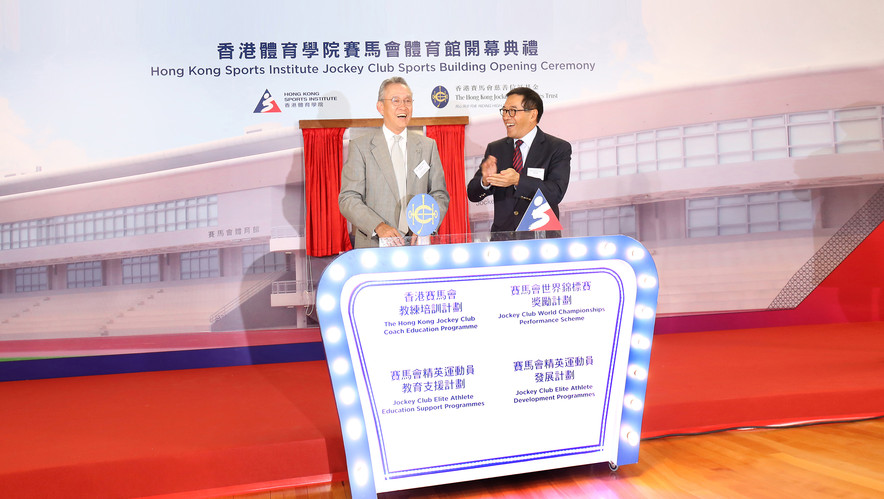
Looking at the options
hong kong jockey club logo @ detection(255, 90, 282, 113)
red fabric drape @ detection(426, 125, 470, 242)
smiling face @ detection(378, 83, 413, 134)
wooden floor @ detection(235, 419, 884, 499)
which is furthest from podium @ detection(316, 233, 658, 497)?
hong kong jockey club logo @ detection(255, 90, 282, 113)

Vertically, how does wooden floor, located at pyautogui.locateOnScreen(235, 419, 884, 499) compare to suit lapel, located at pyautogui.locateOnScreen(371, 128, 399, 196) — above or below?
below

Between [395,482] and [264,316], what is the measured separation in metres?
2.64

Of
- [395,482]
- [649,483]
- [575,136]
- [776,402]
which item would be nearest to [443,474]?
[395,482]

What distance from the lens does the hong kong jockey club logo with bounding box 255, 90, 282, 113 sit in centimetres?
394

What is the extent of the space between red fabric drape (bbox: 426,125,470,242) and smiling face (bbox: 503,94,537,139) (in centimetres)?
109

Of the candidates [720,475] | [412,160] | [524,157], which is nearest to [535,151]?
[524,157]

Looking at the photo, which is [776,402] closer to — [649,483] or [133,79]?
[649,483]

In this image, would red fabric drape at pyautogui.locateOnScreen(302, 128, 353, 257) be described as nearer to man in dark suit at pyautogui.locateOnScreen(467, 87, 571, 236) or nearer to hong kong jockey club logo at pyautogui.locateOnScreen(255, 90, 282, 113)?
hong kong jockey club logo at pyautogui.locateOnScreen(255, 90, 282, 113)

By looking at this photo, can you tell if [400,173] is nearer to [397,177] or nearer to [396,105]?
[397,177]

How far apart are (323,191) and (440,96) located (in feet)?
3.23

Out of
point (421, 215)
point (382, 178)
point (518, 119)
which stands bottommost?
point (421, 215)

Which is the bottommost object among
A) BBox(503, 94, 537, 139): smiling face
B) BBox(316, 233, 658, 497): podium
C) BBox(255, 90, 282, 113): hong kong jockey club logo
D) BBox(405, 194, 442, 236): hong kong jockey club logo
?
BBox(316, 233, 658, 497): podium

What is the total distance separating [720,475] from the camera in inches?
68.1

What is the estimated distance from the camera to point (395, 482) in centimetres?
160
